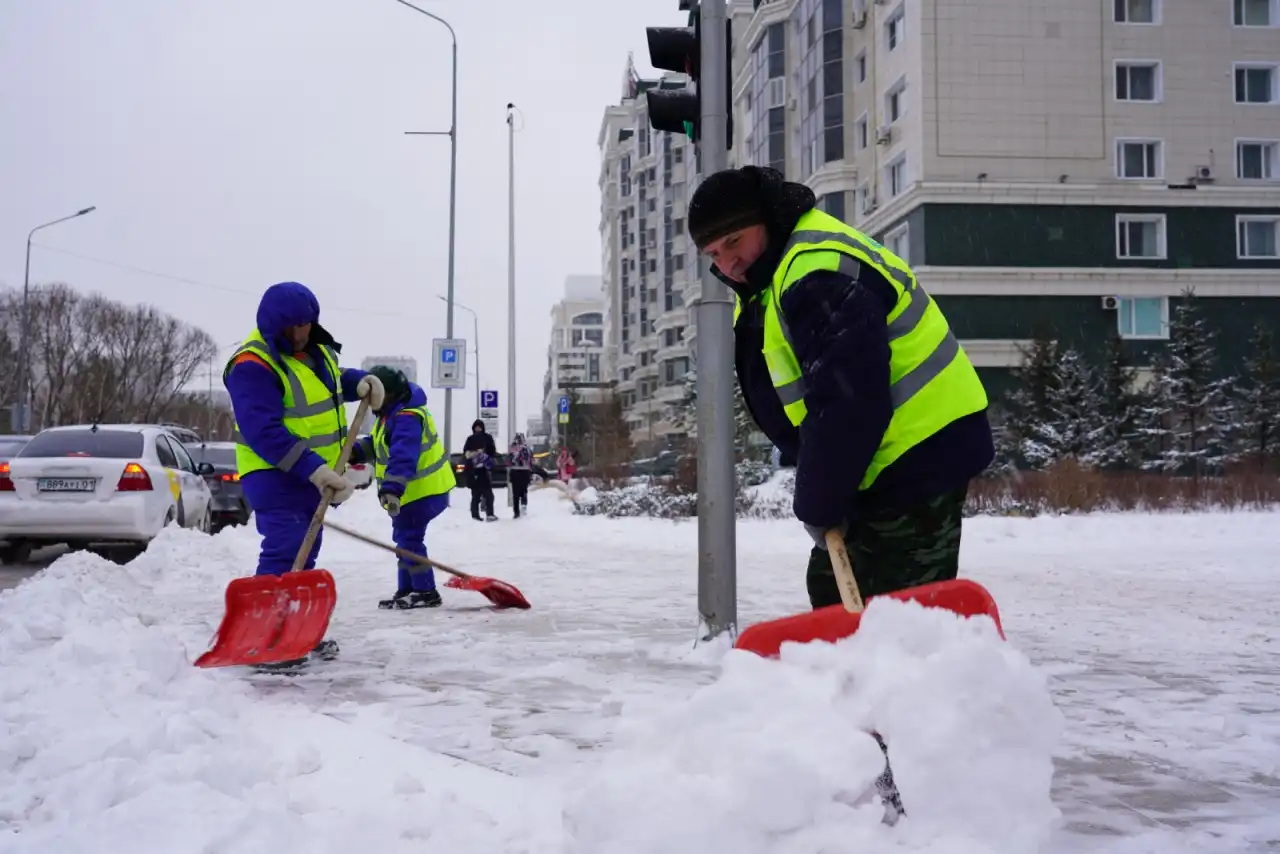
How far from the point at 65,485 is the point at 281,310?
23.6ft

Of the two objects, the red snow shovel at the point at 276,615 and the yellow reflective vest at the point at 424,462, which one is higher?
the yellow reflective vest at the point at 424,462

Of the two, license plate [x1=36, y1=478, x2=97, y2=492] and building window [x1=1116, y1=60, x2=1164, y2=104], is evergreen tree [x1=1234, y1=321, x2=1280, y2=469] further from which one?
license plate [x1=36, y1=478, x2=97, y2=492]

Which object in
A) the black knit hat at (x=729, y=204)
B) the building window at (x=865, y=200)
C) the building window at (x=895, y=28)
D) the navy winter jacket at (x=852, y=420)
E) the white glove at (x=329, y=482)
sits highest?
the building window at (x=895, y=28)

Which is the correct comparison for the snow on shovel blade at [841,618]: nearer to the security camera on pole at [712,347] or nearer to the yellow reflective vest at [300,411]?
the security camera on pole at [712,347]

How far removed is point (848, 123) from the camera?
38.4 m

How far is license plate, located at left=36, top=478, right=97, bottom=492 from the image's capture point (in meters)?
11.3

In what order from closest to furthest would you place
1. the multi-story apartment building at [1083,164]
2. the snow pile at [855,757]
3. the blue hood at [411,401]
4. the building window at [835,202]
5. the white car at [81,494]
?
the snow pile at [855,757] → the blue hood at [411,401] → the white car at [81,494] → the multi-story apartment building at [1083,164] → the building window at [835,202]

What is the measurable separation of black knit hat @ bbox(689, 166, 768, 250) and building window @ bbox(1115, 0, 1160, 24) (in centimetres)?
3589

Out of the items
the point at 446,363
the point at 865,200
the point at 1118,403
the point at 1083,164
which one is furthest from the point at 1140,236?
the point at 446,363

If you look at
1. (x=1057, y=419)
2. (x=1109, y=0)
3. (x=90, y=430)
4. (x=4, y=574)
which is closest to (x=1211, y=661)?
(x=4, y=574)

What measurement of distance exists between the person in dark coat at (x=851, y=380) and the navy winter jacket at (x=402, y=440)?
4.51 m

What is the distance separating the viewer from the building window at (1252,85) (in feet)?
115

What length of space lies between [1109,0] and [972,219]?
8017 mm

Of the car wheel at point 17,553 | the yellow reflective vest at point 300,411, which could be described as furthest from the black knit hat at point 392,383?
the car wheel at point 17,553
